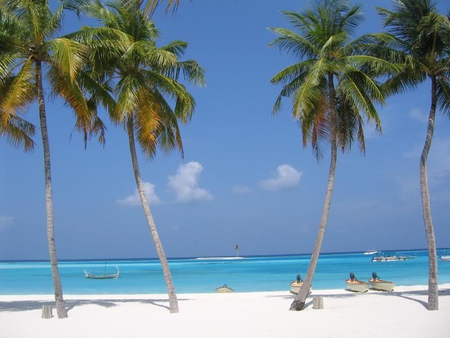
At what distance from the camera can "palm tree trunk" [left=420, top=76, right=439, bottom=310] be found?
1256 centimetres

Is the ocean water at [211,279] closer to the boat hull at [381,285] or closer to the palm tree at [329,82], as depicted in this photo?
the boat hull at [381,285]

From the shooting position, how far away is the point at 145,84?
14.2 metres

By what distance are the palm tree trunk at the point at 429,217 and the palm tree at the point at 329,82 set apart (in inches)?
58.7

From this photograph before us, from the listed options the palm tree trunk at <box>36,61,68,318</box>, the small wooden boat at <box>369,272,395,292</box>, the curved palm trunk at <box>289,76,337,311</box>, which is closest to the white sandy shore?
the curved palm trunk at <box>289,76,337,311</box>

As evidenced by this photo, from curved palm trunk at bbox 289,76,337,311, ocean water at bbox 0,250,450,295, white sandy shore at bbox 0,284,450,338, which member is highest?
curved palm trunk at bbox 289,76,337,311

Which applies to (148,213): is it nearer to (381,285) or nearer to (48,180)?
(48,180)

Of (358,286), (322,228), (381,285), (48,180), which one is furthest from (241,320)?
(381,285)

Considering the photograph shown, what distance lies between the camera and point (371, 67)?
13.9m

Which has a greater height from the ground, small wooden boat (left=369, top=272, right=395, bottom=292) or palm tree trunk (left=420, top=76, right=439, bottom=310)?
palm tree trunk (left=420, top=76, right=439, bottom=310)

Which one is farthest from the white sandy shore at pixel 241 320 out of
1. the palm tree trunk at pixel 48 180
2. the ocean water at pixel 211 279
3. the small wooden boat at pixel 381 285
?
the ocean water at pixel 211 279

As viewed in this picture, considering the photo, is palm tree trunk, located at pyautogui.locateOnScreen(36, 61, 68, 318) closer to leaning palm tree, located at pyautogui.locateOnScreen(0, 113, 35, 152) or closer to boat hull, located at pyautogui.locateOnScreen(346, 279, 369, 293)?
leaning palm tree, located at pyautogui.locateOnScreen(0, 113, 35, 152)

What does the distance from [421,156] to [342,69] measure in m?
3.38

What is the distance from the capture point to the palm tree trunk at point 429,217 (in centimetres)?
1256

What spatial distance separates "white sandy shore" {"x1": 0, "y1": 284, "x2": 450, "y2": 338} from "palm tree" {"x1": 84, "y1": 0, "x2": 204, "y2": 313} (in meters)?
1.64
